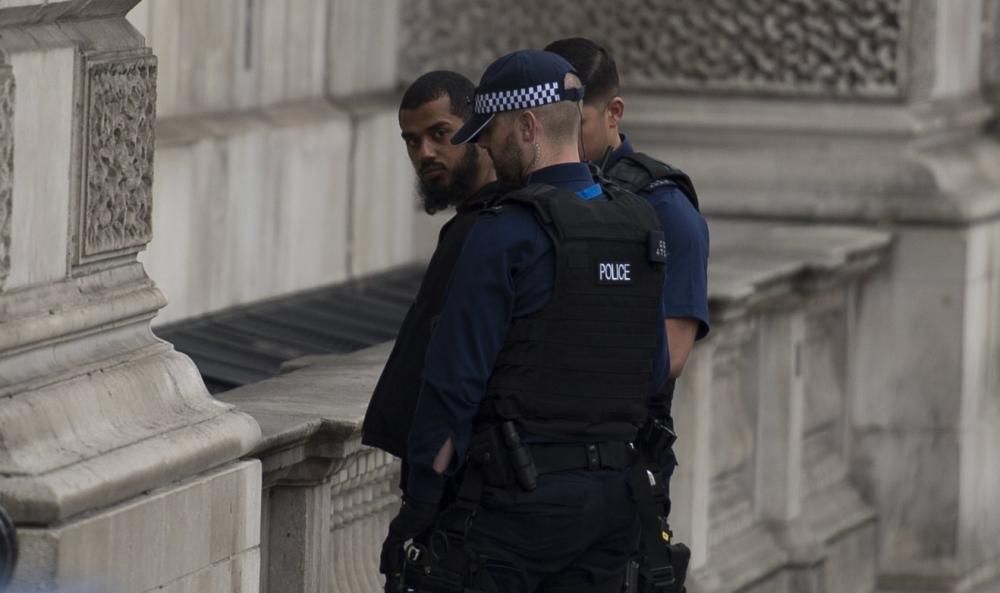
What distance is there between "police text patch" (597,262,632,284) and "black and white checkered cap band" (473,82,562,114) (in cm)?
36

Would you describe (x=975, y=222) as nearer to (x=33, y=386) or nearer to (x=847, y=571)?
(x=847, y=571)

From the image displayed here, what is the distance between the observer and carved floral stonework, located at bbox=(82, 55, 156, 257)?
17.5 ft

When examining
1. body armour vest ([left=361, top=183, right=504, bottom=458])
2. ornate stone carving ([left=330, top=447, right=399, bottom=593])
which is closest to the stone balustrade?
ornate stone carving ([left=330, top=447, right=399, bottom=593])

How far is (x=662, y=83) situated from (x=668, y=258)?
4938mm

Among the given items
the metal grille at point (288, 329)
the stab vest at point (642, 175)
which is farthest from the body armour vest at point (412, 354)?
the metal grille at point (288, 329)

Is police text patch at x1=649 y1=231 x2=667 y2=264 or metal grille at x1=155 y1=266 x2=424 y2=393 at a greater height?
police text patch at x1=649 y1=231 x2=667 y2=264

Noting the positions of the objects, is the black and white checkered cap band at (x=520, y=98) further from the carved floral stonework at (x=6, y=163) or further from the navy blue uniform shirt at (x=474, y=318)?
the carved floral stonework at (x=6, y=163)

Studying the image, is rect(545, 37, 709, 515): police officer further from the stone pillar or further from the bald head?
the stone pillar

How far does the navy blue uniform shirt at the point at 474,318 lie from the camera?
532 centimetres

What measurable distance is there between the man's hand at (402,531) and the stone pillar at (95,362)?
1.20 ft

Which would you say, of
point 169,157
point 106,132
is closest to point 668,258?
point 106,132

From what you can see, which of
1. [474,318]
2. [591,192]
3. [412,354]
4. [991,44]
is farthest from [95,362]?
[991,44]

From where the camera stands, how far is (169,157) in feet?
27.9

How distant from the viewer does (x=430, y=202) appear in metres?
6.05
